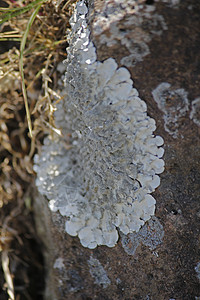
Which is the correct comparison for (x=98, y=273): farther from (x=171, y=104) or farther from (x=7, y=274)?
(x=171, y=104)

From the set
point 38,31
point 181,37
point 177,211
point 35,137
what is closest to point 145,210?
point 177,211

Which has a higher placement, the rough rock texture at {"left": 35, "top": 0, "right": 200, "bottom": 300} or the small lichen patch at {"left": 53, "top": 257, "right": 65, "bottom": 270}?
the rough rock texture at {"left": 35, "top": 0, "right": 200, "bottom": 300}

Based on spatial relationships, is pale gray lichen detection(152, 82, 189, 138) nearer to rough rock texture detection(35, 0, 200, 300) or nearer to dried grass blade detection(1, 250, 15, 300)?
rough rock texture detection(35, 0, 200, 300)

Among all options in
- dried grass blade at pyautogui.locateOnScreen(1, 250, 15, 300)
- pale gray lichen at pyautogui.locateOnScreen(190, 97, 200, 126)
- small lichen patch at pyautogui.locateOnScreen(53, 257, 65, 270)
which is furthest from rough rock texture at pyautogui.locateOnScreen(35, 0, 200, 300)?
dried grass blade at pyautogui.locateOnScreen(1, 250, 15, 300)

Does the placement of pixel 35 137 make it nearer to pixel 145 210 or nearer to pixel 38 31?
pixel 38 31

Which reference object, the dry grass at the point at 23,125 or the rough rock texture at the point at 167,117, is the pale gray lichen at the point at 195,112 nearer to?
the rough rock texture at the point at 167,117

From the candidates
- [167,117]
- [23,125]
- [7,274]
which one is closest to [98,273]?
[7,274]

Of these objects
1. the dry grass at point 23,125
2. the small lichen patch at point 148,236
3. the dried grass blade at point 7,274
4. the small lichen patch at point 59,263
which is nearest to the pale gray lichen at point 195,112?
the small lichen patch at point 148,236
